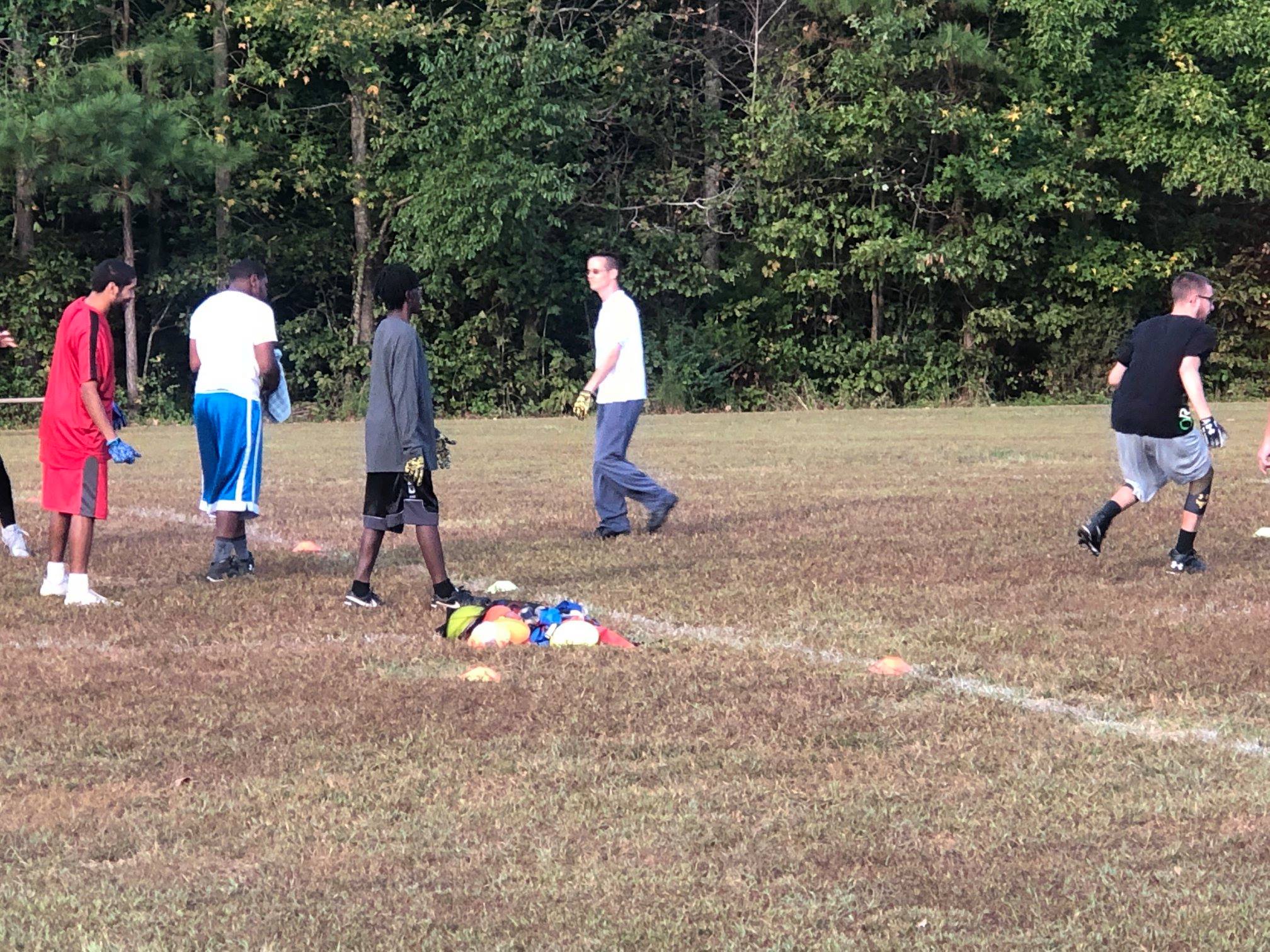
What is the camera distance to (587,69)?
105 ft

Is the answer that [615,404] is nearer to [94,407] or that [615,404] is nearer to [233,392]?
[233,392]

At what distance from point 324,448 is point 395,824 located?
17.2 m

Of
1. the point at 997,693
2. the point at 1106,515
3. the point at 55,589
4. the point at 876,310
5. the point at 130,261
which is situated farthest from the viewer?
the point at 876,310

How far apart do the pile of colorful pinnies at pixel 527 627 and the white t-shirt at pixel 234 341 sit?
269 centimetres

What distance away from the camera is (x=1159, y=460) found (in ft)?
32.6

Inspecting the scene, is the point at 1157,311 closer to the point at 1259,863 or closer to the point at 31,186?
the point at 31,186

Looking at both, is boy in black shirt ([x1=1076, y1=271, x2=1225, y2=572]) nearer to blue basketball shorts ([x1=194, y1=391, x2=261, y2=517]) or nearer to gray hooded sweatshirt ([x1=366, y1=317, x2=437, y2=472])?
gray hooded sweatshirt ([x1=366, y1=317, x2=437, y2=472])

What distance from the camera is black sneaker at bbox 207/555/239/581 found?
9.86 meters

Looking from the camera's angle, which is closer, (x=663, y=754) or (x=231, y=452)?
(x=663, y=754)

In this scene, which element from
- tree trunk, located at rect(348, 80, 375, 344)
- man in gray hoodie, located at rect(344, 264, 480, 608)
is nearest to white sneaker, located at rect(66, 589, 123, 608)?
man in gray hoodie, located at rect(344, 264, 480, 608)

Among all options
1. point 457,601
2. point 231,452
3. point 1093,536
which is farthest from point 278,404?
point 1093,536

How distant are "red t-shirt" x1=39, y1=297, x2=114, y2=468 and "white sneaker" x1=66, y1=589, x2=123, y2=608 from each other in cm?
67

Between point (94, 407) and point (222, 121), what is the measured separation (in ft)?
80.2

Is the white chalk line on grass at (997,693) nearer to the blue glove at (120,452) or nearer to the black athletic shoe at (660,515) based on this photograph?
the blue glove at (120,452)
